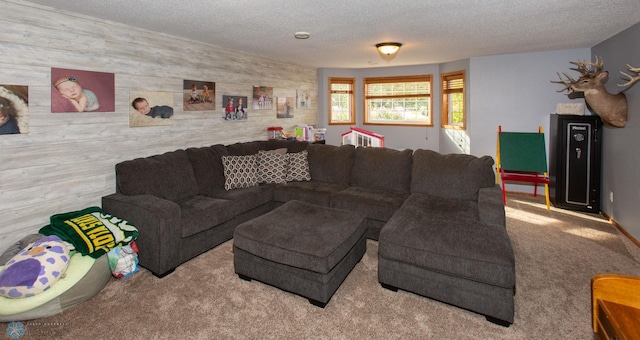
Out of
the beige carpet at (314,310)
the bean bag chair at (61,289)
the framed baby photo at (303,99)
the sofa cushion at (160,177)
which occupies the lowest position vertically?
the beige carpet at (314,310)

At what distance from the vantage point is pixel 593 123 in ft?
14.3

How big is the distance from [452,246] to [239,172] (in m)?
2.72

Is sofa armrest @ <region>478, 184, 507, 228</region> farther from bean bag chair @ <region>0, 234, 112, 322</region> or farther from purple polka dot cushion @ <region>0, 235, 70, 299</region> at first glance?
purple polka dot cushion @ <region>0, 235, 70, 299</region>

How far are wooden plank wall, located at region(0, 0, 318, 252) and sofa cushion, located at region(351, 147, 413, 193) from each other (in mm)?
2179

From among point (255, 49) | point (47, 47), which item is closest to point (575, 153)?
point (255, 49)

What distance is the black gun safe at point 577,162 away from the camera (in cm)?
441

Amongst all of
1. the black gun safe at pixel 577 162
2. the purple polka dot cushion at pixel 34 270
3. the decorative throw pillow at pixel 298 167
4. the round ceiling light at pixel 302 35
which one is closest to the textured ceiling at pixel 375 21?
the round ceiling light at pixel 302 35

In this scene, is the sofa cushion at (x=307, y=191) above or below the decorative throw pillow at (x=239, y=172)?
below

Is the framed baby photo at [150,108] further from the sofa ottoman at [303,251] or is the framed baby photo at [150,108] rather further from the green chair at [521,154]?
the green chair at [521,154]

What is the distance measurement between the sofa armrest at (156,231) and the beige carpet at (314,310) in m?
0.13

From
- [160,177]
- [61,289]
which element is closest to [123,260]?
[61,289]

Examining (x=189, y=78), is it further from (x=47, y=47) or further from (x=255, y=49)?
(x=47, y=47)

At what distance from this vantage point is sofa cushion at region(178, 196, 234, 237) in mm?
3094

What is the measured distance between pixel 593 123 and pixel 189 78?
17.2 feet
